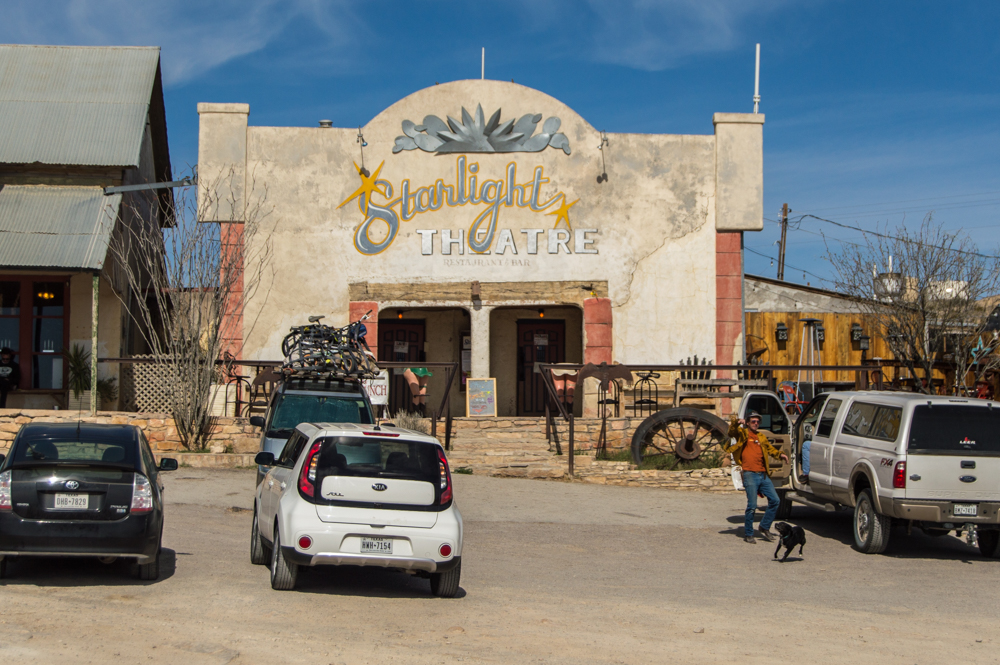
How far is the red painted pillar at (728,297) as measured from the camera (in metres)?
21.7

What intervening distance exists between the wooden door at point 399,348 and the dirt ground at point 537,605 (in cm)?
1050

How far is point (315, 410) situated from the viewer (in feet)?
42.9

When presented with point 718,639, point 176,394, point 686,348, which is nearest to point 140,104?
point 176,394

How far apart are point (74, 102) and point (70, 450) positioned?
14.9 meters

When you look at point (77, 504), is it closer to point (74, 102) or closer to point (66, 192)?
point (66, 192)

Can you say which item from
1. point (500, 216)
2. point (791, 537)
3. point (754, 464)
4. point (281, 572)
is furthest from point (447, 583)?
point (500, 216)

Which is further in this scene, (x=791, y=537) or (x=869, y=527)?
(x=869, y=527)

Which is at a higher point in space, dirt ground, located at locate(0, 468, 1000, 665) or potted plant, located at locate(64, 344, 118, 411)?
potted plant, located at locate(64, 344, 118, 411)

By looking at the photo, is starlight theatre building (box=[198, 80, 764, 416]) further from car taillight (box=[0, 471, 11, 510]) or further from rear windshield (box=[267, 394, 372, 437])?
car taillight (box=[0, 471, 11, 510])

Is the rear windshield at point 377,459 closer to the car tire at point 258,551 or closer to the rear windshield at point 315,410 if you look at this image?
the car tire at point 258,551

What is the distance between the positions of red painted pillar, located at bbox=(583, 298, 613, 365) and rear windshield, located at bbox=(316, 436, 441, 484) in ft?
44.0

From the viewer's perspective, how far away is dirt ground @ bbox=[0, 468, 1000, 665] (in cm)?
681

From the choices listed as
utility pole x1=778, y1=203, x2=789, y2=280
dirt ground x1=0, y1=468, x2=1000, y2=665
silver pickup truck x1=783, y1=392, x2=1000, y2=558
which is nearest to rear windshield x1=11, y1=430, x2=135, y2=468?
dirt ground x1=0, y1=468, x2=1000, y2=665

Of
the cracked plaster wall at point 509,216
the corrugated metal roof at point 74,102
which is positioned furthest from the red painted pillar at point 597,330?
the corrugated metal roof at point 74,102
